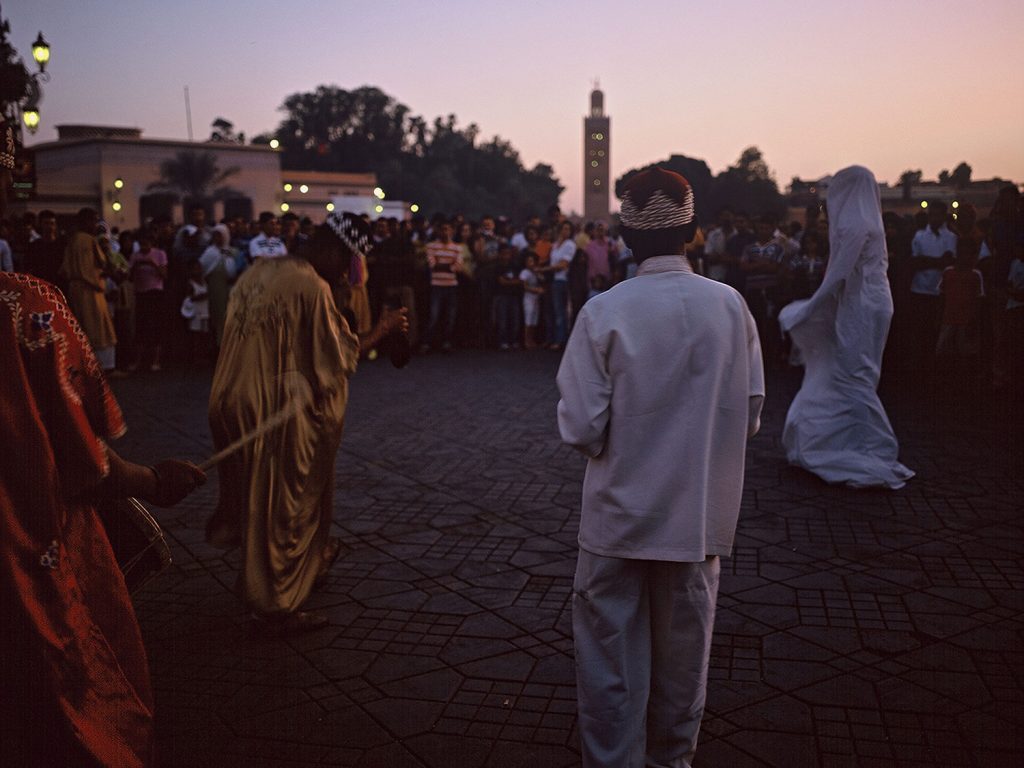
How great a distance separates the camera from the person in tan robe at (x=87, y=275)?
39.8 ft

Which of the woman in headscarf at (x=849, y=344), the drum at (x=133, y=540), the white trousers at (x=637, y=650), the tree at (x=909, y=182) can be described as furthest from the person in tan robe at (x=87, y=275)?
the tree at (x=909, y=182)

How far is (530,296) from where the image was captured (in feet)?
53.8

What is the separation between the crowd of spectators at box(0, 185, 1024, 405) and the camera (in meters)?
12.1

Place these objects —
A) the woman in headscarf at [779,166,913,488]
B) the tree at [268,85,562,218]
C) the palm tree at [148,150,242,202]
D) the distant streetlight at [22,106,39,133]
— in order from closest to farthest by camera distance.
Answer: the woman in headscarf at [779,166,913,488] < the distant streetlight at [22,106,39,133] < the palm tree at [148,150,242,202] < the tree at [268,85,562,218]

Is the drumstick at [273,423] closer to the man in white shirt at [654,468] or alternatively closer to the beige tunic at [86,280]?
the man in white shirt at [654,468]

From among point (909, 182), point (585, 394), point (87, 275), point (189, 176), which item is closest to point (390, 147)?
point (189, 176)

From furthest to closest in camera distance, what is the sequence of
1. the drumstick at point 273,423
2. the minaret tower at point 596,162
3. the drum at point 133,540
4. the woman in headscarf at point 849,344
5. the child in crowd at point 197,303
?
the minaret tower at point 596,162 < the child in crowd at point 197,303 < the woman in headscarf at point 849,344 < the drumstick at point 273,423 < the drum at point 133,540

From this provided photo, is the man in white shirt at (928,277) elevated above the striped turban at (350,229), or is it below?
below

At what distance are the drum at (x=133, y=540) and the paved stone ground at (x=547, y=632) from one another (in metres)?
0.99

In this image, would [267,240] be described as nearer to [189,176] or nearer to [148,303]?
[148,303]

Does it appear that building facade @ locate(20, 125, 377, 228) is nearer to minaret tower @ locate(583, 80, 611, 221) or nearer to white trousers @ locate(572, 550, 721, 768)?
white trousers @ locate(572, 550, 721, 768)

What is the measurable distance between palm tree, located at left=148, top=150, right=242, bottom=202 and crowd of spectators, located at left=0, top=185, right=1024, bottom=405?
45068 millimetres

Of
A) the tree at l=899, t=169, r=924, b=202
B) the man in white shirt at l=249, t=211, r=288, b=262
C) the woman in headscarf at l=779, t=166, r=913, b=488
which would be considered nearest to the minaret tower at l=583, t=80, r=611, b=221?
the tree at l=899, t=169, r=924, b=202

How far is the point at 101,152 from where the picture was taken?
56625 millimetres
